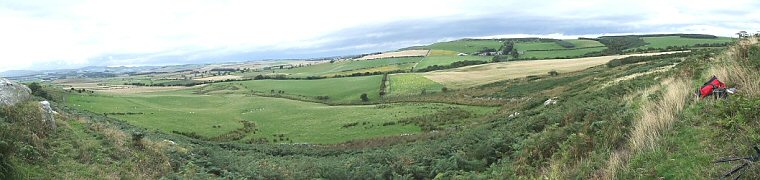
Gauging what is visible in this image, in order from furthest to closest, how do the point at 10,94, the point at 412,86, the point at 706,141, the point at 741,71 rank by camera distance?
the point at 412,86, the point at 10,94, the point at 741,71, the point at 706,141

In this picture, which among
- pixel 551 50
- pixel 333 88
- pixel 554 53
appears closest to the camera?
pixel 333 88

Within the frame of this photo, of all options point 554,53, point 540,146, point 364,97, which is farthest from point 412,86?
point 540,146

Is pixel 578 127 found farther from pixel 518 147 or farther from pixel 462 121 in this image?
pixel 462 121

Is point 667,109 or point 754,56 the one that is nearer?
point 667,109

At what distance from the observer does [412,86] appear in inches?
3430

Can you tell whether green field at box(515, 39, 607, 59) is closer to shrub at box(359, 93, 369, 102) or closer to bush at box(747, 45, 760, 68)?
shrub at box(359, 93, 369, 102)

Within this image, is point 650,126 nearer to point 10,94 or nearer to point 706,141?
point 706,141

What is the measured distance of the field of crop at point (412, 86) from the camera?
3201 inches

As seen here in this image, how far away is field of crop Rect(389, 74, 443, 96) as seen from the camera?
81312mm

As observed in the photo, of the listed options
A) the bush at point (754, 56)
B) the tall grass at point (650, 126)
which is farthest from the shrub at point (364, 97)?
the tall grass at point (650, 126)

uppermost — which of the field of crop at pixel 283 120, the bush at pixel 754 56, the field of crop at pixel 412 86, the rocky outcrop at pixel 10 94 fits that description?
the bush at pixel 754 56

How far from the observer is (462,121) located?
44281 millimetres

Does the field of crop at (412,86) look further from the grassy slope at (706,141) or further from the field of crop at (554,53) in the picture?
the grassy slope at (706,141)

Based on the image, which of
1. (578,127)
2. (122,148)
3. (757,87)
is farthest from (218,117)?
(757,87)
